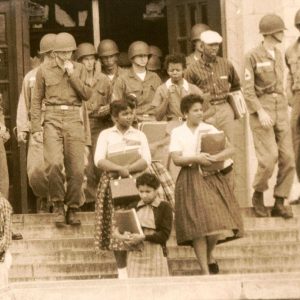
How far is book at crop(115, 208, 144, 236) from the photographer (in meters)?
14.5

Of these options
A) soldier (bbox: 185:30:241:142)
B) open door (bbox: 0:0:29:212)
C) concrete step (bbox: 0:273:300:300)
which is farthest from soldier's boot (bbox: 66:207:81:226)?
concrete step (bbox: 0:273:300:300)

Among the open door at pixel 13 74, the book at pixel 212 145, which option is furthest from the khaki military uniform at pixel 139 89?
the book at pixel 212 145

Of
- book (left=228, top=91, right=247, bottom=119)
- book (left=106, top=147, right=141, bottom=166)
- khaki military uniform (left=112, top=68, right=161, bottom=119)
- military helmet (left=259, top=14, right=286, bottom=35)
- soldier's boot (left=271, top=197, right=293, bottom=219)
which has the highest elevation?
military helmet (left=259, top=14, right=286, bottom=35)

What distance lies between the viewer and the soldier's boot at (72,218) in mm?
16609

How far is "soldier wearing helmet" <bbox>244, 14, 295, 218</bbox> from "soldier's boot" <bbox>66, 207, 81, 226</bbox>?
1.87 meters

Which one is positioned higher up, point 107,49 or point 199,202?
point 107,49

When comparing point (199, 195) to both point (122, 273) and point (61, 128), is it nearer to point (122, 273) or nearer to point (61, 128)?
point (122, 273)

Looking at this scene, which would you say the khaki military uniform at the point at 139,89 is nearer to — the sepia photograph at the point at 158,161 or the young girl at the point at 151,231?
the sepia photograph at the point at 158,161

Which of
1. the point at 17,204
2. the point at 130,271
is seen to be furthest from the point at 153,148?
the point at 17,204

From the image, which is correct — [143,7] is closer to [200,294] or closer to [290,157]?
[290,157]

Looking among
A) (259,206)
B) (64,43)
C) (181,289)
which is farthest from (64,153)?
(181,289)

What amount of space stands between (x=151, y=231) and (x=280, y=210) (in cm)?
246

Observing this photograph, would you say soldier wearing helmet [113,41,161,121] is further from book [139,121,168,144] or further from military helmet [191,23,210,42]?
book [139,121,168,144]

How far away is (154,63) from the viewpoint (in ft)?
63.2
